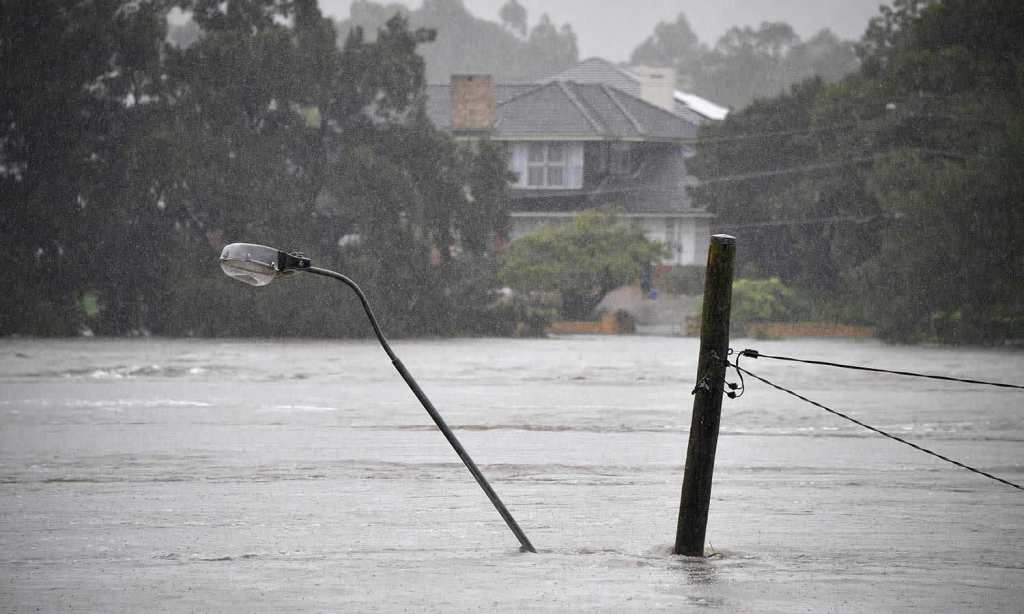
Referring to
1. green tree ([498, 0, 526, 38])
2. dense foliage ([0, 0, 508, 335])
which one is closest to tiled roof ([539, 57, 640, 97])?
dense foliage ([0, 0, 508, 335])

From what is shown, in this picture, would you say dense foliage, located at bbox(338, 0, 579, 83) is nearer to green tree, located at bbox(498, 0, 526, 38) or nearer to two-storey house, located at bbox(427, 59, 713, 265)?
green tree, located at bbox(498, 0, 526, 38)

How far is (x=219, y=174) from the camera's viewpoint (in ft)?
129

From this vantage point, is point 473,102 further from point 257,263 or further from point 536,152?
point 257,263

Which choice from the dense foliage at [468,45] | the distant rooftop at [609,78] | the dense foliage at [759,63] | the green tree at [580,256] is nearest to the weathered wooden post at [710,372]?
the green tree at [580,256]

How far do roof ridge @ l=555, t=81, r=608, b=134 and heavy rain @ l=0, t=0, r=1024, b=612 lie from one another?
294 millimetres

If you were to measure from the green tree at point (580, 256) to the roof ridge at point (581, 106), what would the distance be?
41.1ft

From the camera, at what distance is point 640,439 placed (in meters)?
16.4

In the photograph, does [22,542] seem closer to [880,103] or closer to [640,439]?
[640,439]

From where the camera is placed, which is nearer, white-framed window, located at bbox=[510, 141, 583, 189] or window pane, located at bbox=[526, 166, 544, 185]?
white-framed window, located at bbox=[510, 141, 583, 189]

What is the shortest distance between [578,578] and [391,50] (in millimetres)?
33517

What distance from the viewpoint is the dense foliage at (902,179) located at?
38406mm

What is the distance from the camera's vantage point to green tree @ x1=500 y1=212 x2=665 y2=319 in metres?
46.5

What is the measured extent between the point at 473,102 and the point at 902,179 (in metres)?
23.3

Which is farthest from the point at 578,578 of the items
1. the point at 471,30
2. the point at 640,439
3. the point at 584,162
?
the point at 471,30
